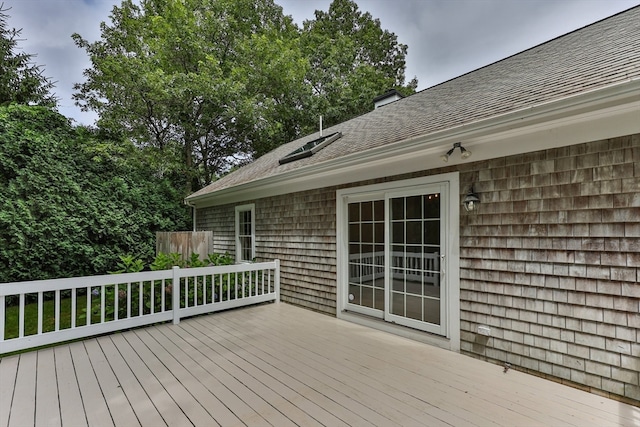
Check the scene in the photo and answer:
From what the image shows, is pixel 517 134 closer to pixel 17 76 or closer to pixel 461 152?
pixel 461 152

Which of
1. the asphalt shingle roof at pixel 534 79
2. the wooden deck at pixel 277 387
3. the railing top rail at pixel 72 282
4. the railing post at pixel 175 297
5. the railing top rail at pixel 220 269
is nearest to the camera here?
the wooden deck at pixel 277 387

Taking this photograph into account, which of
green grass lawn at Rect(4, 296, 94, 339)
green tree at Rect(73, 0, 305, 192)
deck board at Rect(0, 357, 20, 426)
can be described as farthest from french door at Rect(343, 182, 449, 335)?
green tree at Rect(73, 0, 305, 192)

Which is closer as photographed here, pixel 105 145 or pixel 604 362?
pixel 604 362

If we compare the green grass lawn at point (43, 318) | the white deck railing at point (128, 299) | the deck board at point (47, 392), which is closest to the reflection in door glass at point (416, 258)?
the white deck railing at point (128, 299)

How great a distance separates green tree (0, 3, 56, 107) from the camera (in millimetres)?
9195

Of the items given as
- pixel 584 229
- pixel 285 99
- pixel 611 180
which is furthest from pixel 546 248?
pixel 285 99

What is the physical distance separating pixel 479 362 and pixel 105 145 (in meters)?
9.54

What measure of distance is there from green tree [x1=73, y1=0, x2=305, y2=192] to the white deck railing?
624cm

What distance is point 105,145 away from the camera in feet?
26.5

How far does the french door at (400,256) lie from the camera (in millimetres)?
3557

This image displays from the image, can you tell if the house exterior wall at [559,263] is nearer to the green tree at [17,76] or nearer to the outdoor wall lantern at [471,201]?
the outdoor wall lantern at [471,201]

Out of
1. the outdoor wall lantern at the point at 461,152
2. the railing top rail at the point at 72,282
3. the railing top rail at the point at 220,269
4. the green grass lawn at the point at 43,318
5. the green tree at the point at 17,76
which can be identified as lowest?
the green grass lawn at the point at 43,318

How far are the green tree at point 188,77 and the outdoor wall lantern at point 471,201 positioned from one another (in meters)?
9.31

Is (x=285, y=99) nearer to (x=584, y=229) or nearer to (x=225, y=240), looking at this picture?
(x=225, y=240)
